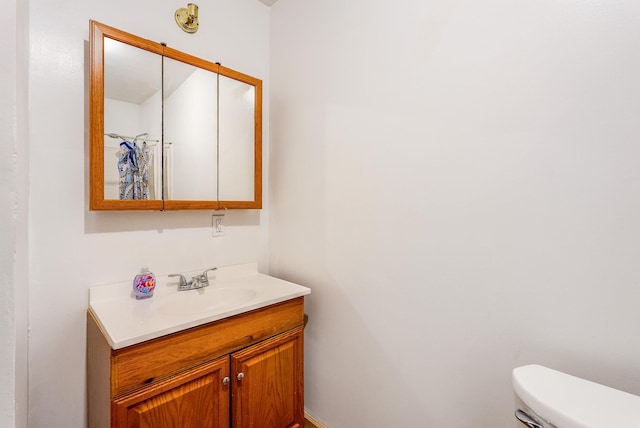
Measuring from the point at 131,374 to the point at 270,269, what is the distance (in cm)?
103

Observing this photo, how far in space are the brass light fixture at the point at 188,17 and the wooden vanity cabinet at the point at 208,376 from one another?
56.8 inches

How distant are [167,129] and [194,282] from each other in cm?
77

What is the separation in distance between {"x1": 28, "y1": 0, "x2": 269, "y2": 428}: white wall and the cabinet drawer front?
19.5 inches

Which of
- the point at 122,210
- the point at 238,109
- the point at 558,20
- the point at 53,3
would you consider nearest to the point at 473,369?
the point at 558,20

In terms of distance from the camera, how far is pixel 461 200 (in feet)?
3.47

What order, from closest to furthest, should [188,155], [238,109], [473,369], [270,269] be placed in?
[473,369] < [188,155] < [238,109] < [270,269]

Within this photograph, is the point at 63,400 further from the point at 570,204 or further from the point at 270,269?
the point at 570,204

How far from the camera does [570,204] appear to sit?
85 centimetres

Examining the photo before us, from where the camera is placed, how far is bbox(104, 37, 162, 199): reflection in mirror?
3.98 ft

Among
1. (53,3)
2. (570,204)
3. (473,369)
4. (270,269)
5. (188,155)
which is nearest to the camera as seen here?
(570,204)

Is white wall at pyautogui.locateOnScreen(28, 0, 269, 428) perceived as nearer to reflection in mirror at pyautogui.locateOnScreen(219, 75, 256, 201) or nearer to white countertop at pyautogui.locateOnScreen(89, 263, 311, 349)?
white countertop at pyautogui.locateOnScreen(89, 263, 311, 349)

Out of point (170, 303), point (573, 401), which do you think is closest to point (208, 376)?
point (170, 303)

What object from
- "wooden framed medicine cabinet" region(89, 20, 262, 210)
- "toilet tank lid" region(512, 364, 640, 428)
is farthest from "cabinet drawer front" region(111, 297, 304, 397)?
"toilet tank lid" region(512, 364, 640, 428)

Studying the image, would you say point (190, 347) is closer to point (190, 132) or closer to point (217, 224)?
point (217, 224)
